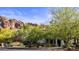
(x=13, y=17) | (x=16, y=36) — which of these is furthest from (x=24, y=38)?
(x=13, y=17)

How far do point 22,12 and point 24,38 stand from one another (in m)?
0.31

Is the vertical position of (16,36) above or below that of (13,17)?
below

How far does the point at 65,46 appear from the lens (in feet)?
9.83

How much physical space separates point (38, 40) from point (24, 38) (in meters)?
0.17

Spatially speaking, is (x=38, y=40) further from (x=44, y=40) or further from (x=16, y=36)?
(x=16, y=36)

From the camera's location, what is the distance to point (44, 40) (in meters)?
2.99

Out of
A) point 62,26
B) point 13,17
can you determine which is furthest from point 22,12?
point 62,26
